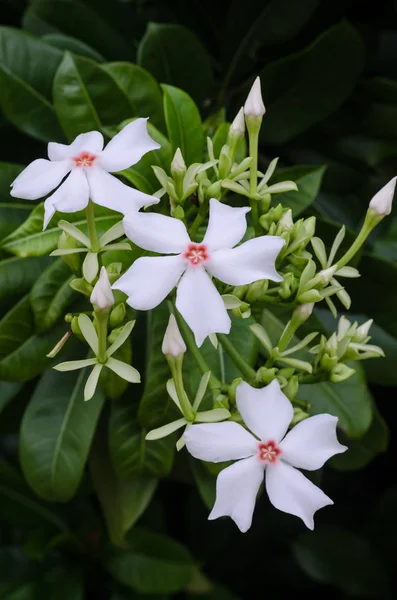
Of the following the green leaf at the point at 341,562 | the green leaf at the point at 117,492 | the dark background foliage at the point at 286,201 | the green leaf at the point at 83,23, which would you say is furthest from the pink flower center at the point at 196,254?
→ the green leaf at the point at 341,562

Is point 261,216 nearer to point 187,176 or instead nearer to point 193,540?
point 187,176

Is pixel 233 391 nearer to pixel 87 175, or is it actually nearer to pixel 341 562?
pixel 87 175

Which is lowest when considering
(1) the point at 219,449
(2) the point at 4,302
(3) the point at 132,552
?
(3) the point at 132,552

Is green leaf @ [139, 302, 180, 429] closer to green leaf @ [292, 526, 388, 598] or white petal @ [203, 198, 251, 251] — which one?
white petal @ [203, 198, 251, 251]

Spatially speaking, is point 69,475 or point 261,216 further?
point 69,475

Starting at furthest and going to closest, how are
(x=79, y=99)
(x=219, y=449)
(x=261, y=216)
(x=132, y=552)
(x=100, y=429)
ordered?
(x=132, y=552)
(x=100, y=429)
(x=79, y=99)
(x=261, y=216)
(x=219, y=449)

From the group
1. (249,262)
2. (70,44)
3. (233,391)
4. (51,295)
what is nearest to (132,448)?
(51,295)

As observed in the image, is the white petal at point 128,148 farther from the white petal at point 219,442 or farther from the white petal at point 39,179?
the white petal at point 219,442

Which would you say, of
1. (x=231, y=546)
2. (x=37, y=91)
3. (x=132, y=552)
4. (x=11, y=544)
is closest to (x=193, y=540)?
(x=231, y=546)
